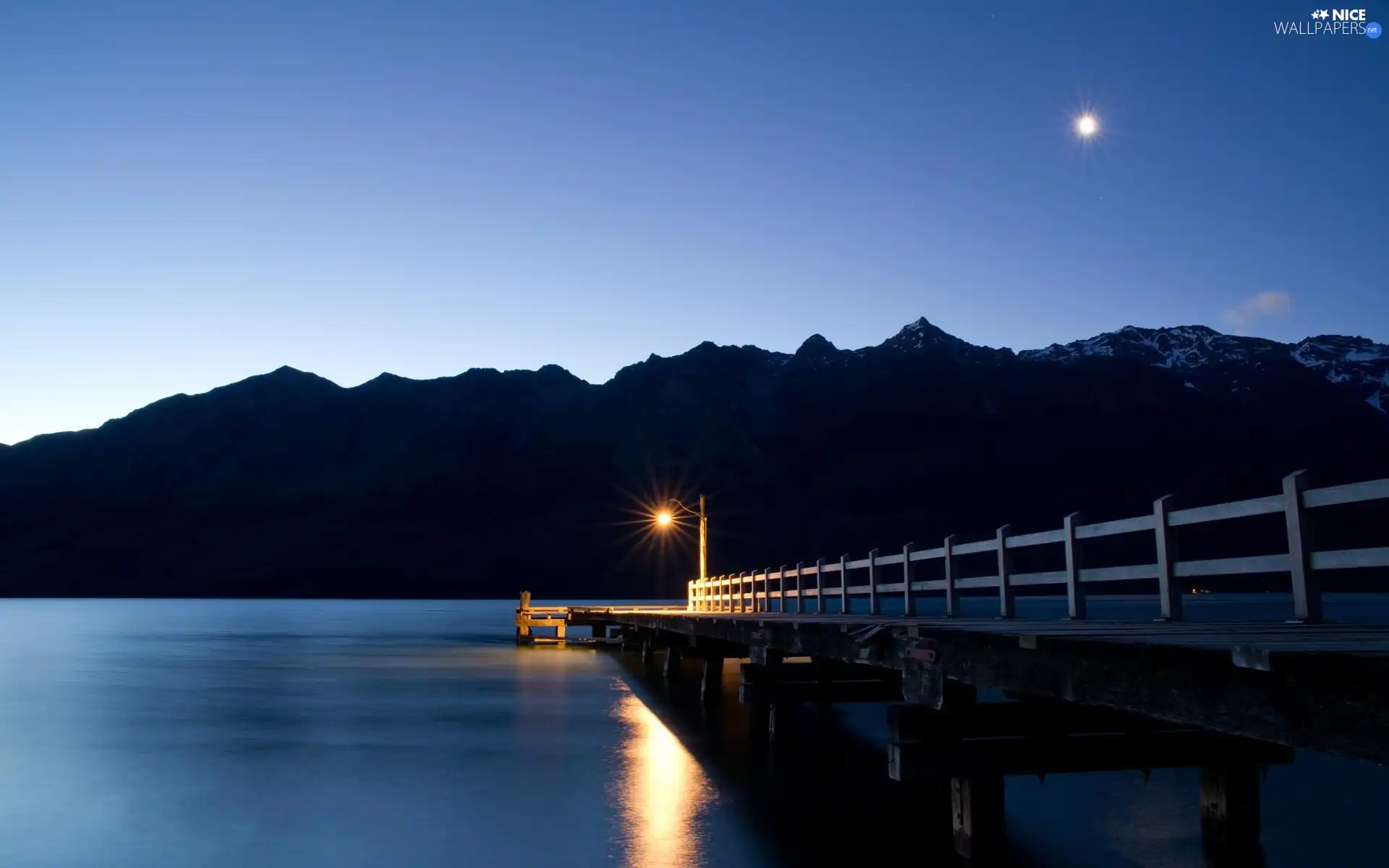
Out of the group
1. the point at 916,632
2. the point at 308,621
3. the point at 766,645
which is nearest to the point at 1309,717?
the point at 916,632

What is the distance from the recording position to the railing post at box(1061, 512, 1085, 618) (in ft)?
39.0

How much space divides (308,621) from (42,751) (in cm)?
10184

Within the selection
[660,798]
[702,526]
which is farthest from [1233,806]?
[702,526]

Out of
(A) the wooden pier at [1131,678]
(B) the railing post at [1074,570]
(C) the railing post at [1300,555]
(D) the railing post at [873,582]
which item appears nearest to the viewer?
(A) the wooden pier at [1131,678]

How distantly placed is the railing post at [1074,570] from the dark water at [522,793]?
2552mm

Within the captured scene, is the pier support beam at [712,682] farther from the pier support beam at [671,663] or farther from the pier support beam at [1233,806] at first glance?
the pier support beam at [1233,806]

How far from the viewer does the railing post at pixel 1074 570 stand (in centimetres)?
1189

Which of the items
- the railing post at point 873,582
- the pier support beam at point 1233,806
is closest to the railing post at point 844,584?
the railing post at point 873,582

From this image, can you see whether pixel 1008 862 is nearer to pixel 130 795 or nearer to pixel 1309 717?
pixel 1309 717

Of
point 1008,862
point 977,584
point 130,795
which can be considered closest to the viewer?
point 1008,862

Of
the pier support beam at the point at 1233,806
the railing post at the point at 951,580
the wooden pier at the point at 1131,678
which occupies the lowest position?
the pier support beam at the point at 1233,806

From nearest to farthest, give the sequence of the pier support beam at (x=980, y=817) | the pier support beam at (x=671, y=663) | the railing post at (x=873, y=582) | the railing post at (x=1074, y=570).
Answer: the pier support beam at (x=980, y=817) < the railing post at (x=1074, y=570) < the railing post at (x=873, y=582) < the pier support beam at (x=671, y=663)

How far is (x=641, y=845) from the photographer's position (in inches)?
484

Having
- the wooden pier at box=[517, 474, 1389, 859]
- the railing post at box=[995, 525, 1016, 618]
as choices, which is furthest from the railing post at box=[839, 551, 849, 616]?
the railing post at box=[995, 525, 1016, 618]
